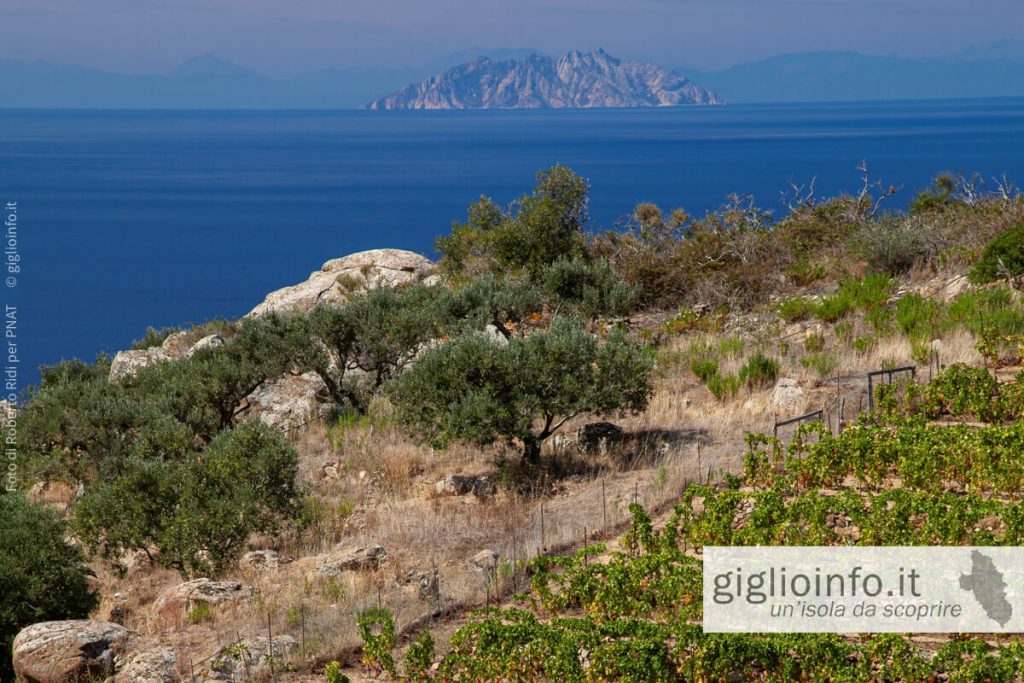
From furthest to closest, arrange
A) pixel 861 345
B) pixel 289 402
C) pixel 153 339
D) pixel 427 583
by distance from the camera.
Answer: pixel 153 339, pixel 289 402, pixel 861 345, pixel 427 583

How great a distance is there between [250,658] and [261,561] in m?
3.18

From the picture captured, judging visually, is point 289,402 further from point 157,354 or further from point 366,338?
point 157,354

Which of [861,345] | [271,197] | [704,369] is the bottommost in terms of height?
[271,197]

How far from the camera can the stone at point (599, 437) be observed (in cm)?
1299

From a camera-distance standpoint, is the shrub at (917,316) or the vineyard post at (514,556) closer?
the vineyard post at (514,556)

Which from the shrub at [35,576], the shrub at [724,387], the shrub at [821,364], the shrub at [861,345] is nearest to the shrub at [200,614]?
the shrub at [35,576]

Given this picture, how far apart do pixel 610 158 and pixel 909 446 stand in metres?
151

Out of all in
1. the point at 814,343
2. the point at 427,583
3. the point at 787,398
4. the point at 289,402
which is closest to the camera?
the point at 427,583

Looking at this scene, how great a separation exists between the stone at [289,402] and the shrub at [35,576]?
298 inches

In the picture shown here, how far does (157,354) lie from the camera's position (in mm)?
23594

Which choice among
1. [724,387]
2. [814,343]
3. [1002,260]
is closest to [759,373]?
[724,387]

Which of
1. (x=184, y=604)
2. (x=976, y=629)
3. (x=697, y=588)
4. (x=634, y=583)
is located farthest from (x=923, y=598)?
(x=184, y=604)

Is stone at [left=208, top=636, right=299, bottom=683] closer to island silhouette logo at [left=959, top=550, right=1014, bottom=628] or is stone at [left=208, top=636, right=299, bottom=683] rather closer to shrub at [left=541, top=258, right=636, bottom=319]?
island silhouette logo at [left=959, top=550, right=1014, bottom=628]

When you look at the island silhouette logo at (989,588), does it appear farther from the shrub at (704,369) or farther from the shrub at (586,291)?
the shrub at (586,291)
